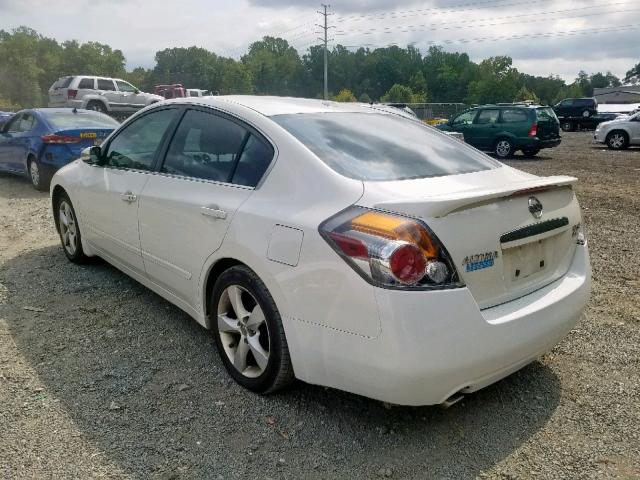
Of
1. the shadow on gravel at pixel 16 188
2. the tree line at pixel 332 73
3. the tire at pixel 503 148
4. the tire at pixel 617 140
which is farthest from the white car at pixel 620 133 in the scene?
the tree line at pixel 332 73

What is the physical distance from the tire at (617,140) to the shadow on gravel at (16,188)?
758 inches

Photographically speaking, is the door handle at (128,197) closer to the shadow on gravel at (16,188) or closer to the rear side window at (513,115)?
the shadow on gravel at (16,188)

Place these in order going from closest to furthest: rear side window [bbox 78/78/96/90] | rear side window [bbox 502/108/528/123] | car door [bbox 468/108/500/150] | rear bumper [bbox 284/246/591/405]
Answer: rear bumper [bbox 284/246/591/405] < rear side window [bbox 502/108/528/123] < car door [bbox 468/108/500/150] < rear side window [bbox 78/78/96/90]

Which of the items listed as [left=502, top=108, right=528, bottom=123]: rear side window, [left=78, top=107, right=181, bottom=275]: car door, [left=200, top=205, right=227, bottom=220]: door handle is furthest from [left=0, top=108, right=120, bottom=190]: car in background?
[left=502, top=108, right=528, bottom=123]: rear side window

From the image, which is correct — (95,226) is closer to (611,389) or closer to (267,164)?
(267,164)

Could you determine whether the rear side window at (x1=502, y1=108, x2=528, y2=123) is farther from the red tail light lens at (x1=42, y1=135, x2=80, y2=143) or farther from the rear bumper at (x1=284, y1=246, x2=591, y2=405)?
the rear bumper at (x1=284, y1=246, x2=591, y2=405)

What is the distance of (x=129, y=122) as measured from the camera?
4.30 m

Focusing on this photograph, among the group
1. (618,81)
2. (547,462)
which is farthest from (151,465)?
(618,81)

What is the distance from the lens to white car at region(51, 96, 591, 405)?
7.42 ft

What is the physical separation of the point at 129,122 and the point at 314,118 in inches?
72.7

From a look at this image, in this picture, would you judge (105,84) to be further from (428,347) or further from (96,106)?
(428,347)

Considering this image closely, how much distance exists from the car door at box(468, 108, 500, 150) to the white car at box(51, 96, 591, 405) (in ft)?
48.2

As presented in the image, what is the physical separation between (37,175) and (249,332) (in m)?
8.22

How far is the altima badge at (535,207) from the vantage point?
2.64 meters
